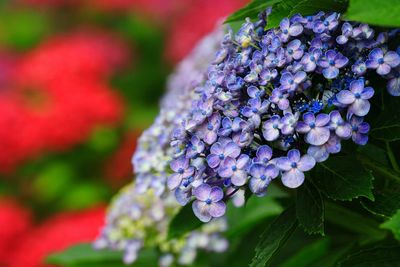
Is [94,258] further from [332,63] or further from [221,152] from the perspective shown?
[332,63]

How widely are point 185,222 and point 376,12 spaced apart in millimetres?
552

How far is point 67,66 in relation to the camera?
3270 mm

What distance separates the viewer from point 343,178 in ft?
3.68

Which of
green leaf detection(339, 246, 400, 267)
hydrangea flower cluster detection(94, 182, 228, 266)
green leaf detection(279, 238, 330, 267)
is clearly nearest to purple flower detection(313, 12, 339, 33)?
green leaf detection(339, 246, 400, 267)

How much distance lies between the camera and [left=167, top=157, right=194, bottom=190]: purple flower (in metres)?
1.14

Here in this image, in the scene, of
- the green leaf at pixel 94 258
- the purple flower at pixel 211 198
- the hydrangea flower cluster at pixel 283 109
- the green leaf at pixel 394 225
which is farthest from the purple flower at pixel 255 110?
the green leaf at pixel 94 258

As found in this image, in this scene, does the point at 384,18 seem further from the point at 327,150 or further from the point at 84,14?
the point at 84,14

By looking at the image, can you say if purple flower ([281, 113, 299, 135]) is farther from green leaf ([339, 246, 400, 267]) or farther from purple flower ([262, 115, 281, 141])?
green leaf ([339, 246, 400, 267])

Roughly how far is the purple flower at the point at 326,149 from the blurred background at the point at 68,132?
5.36 ft

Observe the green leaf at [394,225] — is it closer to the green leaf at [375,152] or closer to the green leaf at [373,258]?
the green leaf at [373,258]

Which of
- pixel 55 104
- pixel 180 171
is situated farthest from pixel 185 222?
pixel 55 104

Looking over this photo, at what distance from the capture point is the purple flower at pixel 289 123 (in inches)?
42.1

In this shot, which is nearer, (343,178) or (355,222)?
(343,178)

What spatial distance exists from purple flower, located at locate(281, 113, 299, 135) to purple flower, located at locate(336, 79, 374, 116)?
64 mm
